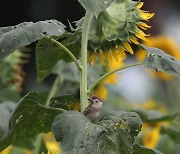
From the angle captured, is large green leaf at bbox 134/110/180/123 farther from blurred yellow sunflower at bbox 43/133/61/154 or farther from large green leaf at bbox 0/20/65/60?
large green leaf at bbox 0/20/65/60

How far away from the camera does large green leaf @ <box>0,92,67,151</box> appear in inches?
49.3

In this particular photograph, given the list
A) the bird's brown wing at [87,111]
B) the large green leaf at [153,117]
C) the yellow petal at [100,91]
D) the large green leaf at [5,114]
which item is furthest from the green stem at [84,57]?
the yellow petal at [100,91]

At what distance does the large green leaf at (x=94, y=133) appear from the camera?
3.59 feet

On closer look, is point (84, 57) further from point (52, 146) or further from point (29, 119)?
point (52, 146)

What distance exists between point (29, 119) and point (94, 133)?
22cm

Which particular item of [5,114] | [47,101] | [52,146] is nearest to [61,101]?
[5,114]

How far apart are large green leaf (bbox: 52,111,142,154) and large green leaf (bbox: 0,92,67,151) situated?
133 millimetres

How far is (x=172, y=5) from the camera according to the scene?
25.8 feet

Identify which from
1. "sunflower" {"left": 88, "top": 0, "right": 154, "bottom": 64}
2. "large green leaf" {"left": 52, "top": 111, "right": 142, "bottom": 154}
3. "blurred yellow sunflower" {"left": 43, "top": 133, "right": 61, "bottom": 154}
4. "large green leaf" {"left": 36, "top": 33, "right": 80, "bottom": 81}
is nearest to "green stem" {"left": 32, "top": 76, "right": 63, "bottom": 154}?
"blurred yellow sunflower" {"left": 43, "top": 133, "right": 61, "bottom": 154}

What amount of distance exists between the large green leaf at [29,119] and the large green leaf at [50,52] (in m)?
0.09

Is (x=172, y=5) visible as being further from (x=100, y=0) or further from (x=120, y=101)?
(x=100, y=0)

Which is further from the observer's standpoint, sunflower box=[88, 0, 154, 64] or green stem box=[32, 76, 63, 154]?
green stem box=[32, 76, 63, 154]

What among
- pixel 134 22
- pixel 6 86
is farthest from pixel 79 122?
pixel 6 86

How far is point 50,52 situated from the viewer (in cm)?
135
